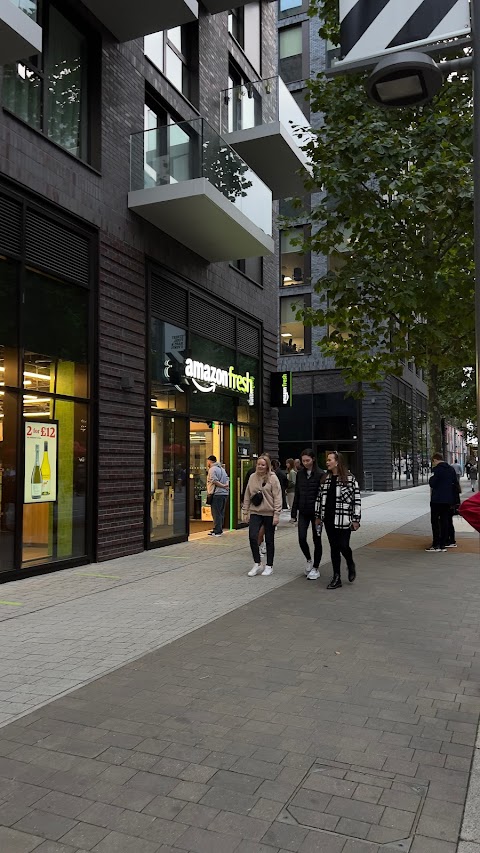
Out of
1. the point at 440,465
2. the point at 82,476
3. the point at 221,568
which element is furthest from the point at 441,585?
the point at 82,476

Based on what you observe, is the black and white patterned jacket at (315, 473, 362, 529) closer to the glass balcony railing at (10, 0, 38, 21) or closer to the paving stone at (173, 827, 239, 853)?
the paving stone at (173, 827, 239, 853)

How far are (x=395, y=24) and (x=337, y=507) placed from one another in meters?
5.43

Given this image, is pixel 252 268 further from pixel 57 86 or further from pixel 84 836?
pixel 84 836

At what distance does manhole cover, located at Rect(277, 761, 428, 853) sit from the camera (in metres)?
2.91

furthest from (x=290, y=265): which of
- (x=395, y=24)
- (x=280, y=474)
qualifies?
(x=395, y=24)

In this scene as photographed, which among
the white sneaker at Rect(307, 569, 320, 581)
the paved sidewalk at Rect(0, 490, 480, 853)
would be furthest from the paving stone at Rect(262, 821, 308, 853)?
the white sneaker at Rect(307, 569, 320, 581)

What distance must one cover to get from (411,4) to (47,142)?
6.98 metres

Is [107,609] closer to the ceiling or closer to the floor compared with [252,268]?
closer to the floor

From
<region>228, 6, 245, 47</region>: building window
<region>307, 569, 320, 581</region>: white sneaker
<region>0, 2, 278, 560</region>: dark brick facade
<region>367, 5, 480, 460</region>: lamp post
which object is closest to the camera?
<region>367, 5, 480, 460</region>: lamp post

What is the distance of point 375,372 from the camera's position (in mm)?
15047

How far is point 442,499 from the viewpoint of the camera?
11.9m

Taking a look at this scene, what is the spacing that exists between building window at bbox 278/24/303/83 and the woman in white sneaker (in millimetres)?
29986

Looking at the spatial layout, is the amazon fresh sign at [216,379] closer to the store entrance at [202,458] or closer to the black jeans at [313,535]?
the store entrance at [202,458]

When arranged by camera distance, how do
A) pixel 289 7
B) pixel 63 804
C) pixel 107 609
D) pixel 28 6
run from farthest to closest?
pixel 289 7 → pixel 28 6 → pixel 107 609 → pixel 63 804
